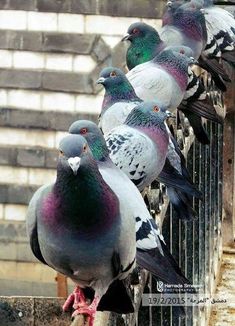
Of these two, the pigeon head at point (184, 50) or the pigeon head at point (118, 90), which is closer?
the pigeon head at point (118, 90)

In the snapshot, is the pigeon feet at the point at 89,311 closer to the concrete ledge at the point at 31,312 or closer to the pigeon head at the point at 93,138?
the concrete ledge at the point at 31,312

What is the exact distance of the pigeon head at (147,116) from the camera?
14.3 ft

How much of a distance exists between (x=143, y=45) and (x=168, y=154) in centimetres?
149

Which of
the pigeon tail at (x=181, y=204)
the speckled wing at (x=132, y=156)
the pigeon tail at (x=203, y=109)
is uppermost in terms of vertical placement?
the speckled wing at (x=132, y=156)

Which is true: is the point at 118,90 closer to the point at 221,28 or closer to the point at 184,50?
the point at 184,50

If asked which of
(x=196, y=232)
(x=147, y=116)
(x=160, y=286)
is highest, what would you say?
(x=147, y=116)

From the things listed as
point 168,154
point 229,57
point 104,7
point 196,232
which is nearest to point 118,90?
point 168,154

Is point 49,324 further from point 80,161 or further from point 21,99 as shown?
point 21,99

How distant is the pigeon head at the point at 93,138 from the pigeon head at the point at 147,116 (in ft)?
1.56

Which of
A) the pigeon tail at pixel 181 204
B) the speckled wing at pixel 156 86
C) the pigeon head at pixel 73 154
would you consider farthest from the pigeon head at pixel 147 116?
the pigeon head at pixel 73 154

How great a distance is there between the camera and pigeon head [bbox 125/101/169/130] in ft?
14.3

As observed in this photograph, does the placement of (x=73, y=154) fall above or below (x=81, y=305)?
above

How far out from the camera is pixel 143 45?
6012 mm

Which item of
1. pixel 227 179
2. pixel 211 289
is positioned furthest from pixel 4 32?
pixel 211 289
